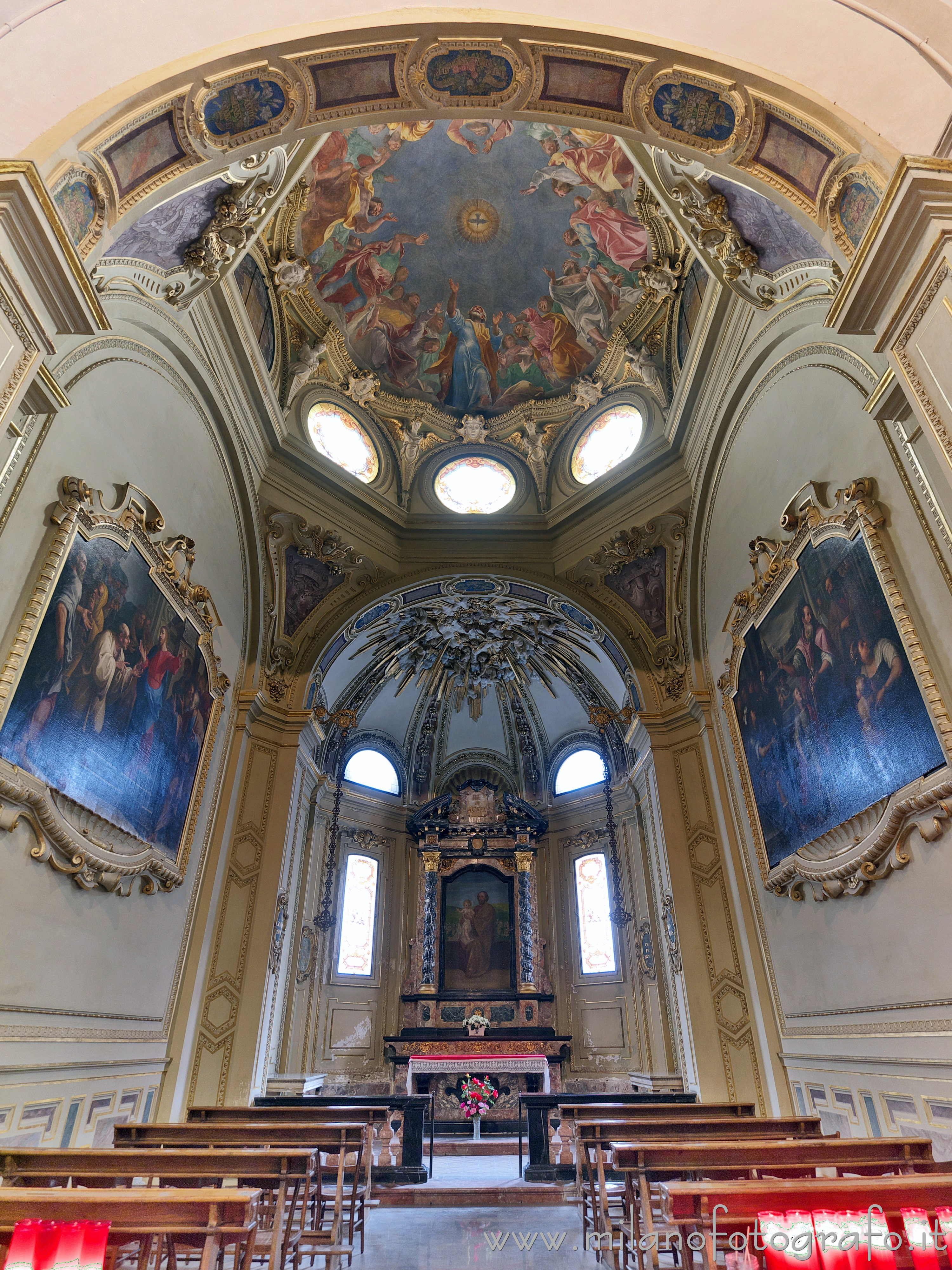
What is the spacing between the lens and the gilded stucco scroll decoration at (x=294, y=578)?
12562mm

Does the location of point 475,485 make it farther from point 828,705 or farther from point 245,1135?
point 245,1135

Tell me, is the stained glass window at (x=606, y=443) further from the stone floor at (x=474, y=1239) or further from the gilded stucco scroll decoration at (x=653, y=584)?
the stone floor at (x=474, y=1239)

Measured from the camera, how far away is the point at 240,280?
10.8 m

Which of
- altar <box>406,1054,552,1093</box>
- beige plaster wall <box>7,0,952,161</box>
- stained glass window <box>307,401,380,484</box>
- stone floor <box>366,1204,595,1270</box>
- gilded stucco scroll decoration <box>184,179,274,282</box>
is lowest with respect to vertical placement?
stone floor <box>366,1204,595,1270</box>

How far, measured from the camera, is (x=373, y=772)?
1878cm

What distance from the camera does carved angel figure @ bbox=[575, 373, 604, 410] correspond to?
1391 cm

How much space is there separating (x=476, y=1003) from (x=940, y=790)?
1335 cm

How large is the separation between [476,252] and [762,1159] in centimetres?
1367

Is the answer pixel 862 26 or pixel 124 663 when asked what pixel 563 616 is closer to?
pixel 124 663

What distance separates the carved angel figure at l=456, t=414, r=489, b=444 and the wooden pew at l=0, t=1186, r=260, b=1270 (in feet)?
43.1

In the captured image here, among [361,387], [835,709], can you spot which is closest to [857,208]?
[835,709]

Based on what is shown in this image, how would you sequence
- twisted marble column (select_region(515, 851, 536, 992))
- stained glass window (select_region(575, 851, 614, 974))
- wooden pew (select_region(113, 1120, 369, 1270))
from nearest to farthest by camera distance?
1. wooden pew (select_region(113, 1120, 369, 1270))
2. stained glass window (select_region(575, 851, 614, 974))
3. twisted marble column (select_region(515, 851, 536, 992))

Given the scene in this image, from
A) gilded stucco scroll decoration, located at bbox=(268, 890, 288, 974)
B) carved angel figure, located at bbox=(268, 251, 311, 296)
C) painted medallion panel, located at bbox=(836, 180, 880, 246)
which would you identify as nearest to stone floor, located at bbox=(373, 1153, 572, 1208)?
gilded stucco scroll decoration, located at bbox=(268, 890, 288, 974)

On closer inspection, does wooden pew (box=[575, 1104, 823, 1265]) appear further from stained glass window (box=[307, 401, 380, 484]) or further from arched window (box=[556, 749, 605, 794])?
arched window (box=[556, 749, 605, 794])
